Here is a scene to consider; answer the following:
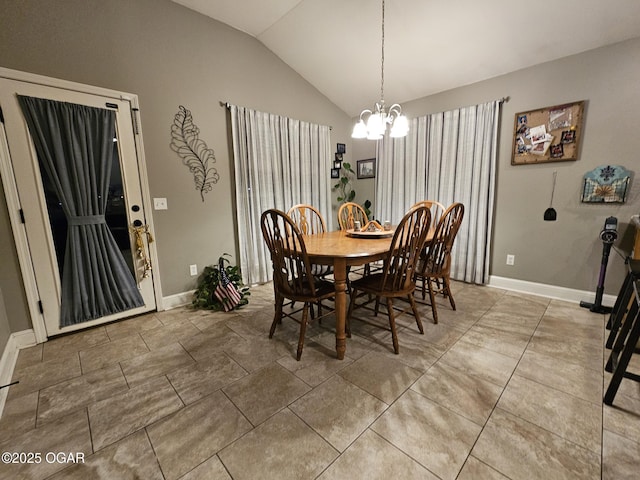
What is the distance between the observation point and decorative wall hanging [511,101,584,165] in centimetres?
261

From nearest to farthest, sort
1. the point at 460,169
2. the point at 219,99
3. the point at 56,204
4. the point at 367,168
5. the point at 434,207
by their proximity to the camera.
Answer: the point at 56,204 < the point at 219,99 < the point at 460,169 < the point at 434,207 < the point at 367,168

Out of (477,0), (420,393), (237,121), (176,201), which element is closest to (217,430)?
(420,393)

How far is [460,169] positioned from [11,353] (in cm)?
446

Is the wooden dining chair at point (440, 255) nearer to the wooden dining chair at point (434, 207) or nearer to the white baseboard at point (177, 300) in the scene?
the wooden dining chair at point (434, 207)

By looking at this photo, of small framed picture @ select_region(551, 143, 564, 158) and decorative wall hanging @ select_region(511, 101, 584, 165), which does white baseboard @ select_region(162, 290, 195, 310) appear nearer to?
decorative wall hanging @ select_region(511, 101, 584, 165)

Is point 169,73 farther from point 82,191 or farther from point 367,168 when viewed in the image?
point 367,168

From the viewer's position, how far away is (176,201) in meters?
2.79

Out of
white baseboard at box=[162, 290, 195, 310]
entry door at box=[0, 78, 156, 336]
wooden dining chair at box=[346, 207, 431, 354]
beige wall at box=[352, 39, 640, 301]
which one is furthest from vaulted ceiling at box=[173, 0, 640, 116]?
white baseboard at box=[162, 290, 195, 310]

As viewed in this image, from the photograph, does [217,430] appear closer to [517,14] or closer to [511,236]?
[511,236]

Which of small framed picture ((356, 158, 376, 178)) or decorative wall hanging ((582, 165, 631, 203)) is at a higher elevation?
small framed picture ((356, 158, 376, 178))

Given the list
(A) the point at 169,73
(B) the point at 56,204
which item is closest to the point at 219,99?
(A) the point at 169,73

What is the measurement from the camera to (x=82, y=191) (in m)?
2.24

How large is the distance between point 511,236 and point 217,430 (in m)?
3.34

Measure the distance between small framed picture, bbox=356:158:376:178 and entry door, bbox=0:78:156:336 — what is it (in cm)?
308
